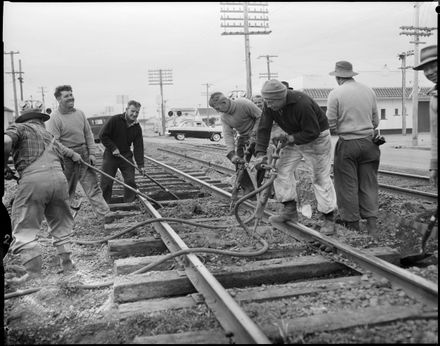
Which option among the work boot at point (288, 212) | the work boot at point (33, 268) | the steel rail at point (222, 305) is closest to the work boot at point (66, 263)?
the work boot at point (33, 268)

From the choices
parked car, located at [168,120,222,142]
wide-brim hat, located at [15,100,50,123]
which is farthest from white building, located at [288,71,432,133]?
wide-brim hat, located at [15,100,50,123]

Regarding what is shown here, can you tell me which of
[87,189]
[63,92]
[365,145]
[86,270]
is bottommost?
[86,270]

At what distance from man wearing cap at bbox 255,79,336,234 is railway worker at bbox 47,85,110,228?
8.60 ft

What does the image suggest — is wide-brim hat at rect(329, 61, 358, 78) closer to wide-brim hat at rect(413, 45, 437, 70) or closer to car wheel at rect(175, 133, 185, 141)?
wide-brim hat at rect(413, 45, 437, 70)

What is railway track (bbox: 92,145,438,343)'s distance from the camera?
3152 mm

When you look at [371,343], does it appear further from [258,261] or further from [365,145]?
[365,145]

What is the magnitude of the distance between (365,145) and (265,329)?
324 cm

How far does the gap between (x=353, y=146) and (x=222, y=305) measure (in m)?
2.97

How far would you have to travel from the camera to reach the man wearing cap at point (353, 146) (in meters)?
5.68

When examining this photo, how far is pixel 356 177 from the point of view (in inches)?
226

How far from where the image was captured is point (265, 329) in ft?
10.1

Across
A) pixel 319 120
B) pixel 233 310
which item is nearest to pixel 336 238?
pixel 319 120

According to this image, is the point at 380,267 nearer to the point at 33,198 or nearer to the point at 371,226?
the point at 371,226

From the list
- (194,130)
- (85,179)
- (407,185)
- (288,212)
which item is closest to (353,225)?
(288,212)
